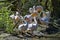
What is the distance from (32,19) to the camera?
2.08 metres

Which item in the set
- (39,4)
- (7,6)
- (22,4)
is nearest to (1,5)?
(7,6)

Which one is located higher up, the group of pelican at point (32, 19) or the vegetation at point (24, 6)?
the vegetation at point (24, 6)

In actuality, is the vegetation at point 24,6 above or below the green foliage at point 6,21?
above

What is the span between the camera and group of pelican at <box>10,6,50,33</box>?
206cm

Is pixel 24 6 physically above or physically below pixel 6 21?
above

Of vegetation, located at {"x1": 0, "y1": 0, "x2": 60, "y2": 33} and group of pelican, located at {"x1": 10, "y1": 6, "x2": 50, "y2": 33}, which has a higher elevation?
vegetation, located at {"x1": 0, "y1": 0, "x2": 60, "y2": 33}

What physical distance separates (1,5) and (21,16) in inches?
8.5

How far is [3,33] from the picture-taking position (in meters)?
2.05

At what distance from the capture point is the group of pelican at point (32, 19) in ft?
6.75

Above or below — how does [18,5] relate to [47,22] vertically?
above

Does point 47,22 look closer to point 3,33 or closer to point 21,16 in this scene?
point 21,16

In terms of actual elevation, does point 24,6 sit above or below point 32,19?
above

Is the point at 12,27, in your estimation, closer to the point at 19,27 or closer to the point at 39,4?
the point at 19,27

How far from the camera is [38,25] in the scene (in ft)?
6.84
